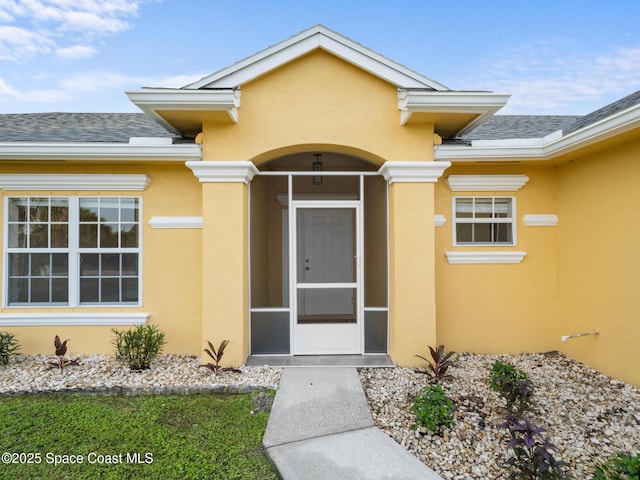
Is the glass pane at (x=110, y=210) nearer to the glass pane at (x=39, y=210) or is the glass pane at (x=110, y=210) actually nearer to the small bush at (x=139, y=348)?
the glass pane at (x=39, y=210)

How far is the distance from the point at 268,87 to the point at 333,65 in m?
1.07

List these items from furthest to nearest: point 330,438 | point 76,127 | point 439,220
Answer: point 76,127 → point 439,220 → point 330,438

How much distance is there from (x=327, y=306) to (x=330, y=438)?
2.75 m

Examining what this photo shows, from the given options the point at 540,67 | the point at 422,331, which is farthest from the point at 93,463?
the point at 540,67

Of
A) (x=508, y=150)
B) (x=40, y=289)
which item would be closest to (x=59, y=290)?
(x=40, y=289)

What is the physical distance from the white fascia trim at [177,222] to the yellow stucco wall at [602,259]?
20.7 feet

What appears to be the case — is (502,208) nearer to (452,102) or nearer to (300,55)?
(452,102)

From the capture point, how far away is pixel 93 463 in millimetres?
3350

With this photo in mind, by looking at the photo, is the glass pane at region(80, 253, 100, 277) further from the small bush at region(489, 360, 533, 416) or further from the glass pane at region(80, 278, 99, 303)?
the small bush at region(489, 360, 533, 416)

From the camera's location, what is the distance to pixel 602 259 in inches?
209

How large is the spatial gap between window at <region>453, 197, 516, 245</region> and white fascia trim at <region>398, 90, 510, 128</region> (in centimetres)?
169

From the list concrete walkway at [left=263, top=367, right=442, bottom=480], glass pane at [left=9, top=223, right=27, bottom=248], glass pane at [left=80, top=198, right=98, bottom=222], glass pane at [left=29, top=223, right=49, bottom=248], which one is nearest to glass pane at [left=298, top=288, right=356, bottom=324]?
concrete walkway at [left=263, top=367, right=442, bottom=480]

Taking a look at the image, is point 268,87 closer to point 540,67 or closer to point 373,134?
point 373,134

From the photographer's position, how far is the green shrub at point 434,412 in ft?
12.3
